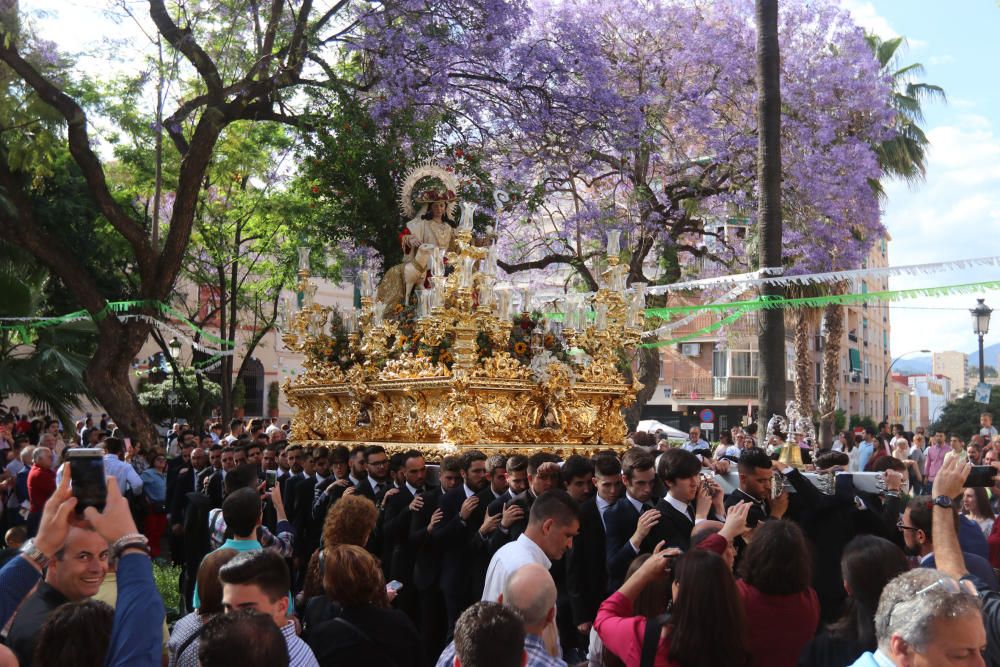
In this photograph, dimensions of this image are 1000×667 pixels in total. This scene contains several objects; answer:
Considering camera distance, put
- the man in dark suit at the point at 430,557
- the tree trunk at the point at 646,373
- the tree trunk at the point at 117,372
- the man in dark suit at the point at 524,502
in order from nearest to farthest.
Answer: the man in dark suit at the point at 524,502, the man in dark suit at the point at 430,557, the tree trunk at the point at 117,372, the tree trunk at the point at 646,373

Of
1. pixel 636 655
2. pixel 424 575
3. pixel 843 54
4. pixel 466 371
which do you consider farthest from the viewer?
pixel 843 54

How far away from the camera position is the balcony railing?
49.2m

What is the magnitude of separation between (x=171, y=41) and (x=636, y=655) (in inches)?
547

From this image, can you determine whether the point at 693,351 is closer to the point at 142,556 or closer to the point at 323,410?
the point at 323,410

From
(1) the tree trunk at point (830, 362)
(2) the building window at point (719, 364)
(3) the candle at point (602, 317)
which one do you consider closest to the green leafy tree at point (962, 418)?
(2) the building window at point (719, 364)

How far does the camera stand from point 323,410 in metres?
14.2

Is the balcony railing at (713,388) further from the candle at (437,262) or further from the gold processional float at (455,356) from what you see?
the candle at (437,262)

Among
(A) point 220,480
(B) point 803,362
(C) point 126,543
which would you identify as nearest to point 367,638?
(C) point 126,543

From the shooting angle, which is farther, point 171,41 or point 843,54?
point 843,54

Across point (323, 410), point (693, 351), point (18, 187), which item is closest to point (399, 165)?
point (323, 410)

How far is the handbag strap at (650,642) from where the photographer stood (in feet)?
13.1

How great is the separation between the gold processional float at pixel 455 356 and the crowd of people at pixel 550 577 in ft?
9.68

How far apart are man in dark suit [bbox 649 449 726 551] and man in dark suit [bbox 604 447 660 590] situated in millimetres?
101

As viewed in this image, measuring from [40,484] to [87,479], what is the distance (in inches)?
351
